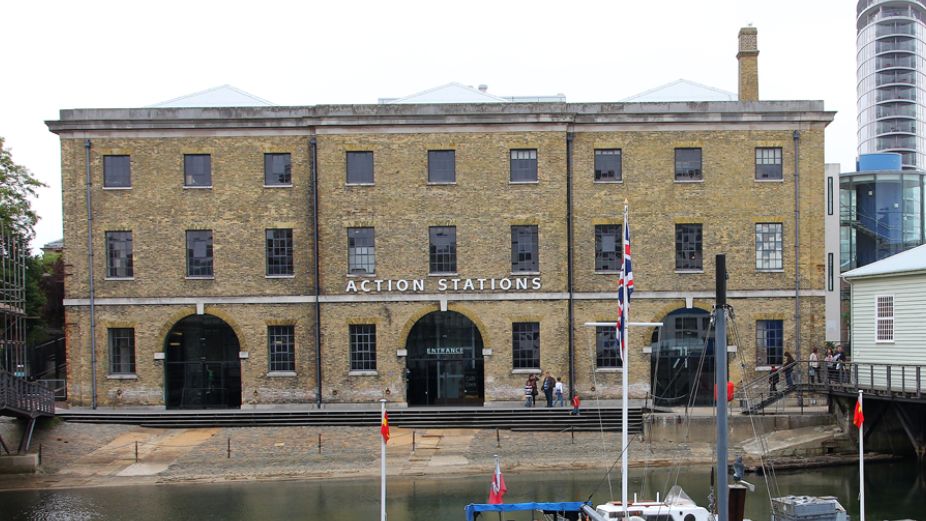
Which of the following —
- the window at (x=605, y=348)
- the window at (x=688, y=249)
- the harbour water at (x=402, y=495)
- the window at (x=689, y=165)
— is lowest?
the harbour water at (x=402, y=495)

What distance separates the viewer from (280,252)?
34938 millimetres

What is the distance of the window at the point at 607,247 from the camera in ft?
114

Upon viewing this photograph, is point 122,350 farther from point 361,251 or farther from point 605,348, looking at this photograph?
point 605,348

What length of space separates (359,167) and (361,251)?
3.51m

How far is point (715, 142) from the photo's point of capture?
1369 inches

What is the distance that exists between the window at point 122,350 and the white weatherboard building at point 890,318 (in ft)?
93.2

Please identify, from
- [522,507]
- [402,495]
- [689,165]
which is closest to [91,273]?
[402,495]

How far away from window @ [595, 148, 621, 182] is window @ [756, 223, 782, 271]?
630cm

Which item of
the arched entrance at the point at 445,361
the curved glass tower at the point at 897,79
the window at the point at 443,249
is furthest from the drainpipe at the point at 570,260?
the curved glass tower at the point at 897,79

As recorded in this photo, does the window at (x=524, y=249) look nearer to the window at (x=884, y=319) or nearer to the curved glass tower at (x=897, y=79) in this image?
the window at (x=884, y=319)

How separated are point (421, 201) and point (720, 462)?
23.0 meters

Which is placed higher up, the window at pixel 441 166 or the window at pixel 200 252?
the window at pixel 441 166

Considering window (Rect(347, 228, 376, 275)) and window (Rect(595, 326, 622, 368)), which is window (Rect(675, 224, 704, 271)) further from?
window (Rect(347, 228, 376, 275))

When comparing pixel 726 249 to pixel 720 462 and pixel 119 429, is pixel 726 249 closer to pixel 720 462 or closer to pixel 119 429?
pixel 720 462
